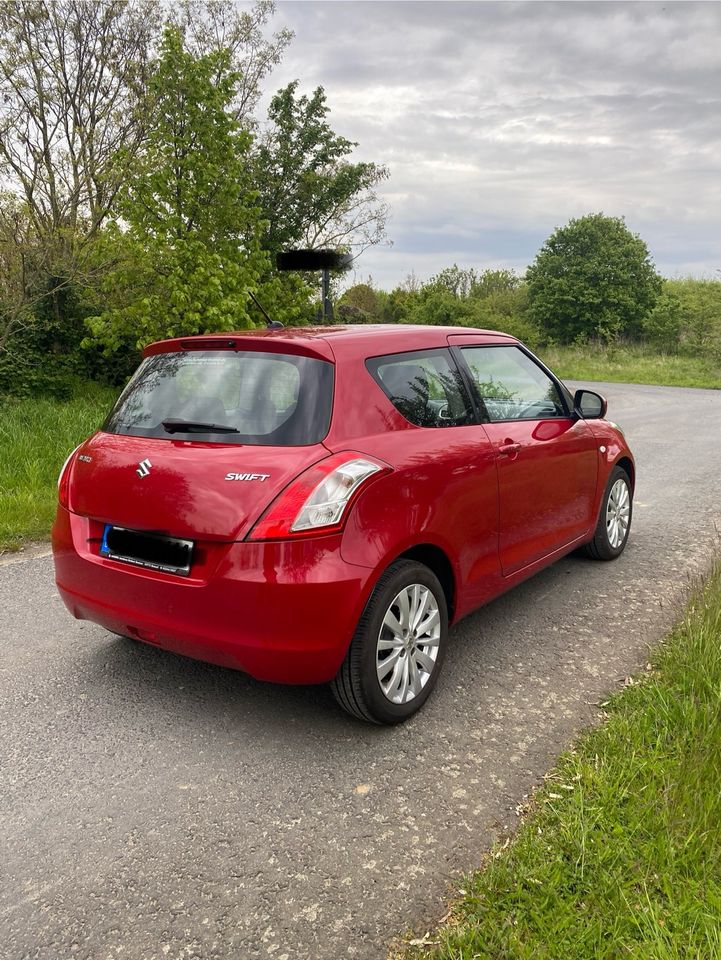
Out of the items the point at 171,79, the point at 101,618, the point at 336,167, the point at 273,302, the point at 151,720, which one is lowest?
the point at 151,720

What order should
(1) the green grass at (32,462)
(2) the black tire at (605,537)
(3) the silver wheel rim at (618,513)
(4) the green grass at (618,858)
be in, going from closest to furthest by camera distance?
(4) the green grass at (618,858) → (2) the black tire at (605,537) → (3) the silver wheel rim at (618,513) → (1) the green grass at (32,462)

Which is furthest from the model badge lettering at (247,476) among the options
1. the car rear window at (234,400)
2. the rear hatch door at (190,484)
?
the car rear window at (234,400)

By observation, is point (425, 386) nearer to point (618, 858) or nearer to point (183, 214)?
point (618, 858)

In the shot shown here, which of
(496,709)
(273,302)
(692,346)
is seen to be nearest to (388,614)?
(496,709)

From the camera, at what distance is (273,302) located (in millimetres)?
16109

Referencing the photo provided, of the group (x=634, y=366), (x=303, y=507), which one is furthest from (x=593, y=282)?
(x=303, y=507)

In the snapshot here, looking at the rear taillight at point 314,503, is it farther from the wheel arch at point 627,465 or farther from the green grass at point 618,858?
the wheel arch at point 627,465

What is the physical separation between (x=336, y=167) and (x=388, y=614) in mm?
27486

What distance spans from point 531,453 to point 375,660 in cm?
166

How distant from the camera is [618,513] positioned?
5.48 metres

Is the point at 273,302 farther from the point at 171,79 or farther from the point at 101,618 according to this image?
the point at 101,618

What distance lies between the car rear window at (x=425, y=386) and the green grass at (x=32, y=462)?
3843mm

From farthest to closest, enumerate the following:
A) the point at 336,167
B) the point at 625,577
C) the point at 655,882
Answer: the point at 336,167
the point at 625,577
the point at 655,882

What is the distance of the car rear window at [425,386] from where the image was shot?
341 centimetres
